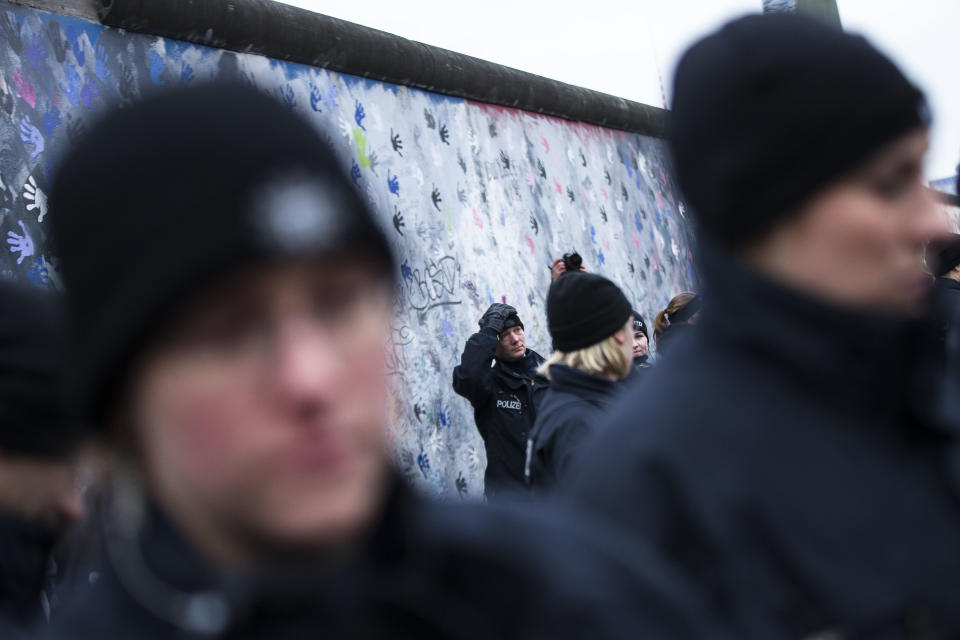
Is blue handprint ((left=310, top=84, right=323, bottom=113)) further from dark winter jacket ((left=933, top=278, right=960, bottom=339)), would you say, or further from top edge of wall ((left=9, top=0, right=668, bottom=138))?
dark winter jacket ((left=933, top=278, right=960, bottom=339))

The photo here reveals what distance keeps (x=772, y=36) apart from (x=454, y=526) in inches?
38.2

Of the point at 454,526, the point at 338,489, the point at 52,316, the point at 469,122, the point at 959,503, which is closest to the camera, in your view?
the point at 338,489

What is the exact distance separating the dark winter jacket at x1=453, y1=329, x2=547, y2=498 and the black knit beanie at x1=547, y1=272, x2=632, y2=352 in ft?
6.34

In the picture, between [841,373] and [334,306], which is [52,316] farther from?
[841,373]

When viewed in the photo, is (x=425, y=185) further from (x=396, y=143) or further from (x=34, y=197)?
(x=34, y=197)

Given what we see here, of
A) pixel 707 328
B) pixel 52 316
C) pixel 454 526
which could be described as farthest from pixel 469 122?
pixel 454 526

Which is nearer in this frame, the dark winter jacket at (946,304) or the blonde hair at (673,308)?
the dark winter jacket at (946,304)

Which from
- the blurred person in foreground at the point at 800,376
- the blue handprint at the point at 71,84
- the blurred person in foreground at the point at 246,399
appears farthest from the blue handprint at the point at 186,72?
the blurred person in foreground at the point at 246,399

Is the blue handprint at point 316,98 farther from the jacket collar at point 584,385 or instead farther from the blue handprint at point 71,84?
the jacket collar at point 584,385

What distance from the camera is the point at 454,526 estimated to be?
92 cm

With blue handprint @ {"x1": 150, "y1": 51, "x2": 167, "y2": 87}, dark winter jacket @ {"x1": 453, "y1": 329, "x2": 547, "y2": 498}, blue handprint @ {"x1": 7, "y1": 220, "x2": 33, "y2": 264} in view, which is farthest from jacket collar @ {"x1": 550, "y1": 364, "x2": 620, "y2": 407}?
blue handprint @ {"x1": 150, "y1": 51, "x2": 167, "y2": 87}

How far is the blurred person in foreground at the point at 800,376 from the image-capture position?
1.26m

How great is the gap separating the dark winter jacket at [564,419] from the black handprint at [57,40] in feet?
11.0

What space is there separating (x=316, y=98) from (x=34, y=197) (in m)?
2.25
